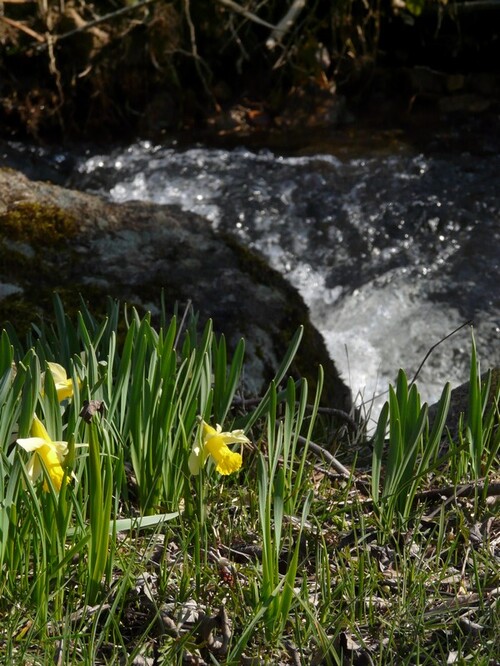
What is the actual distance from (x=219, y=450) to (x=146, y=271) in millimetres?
1962

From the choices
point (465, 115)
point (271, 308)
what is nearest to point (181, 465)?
point (271, 308)

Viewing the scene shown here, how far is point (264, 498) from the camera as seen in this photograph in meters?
1.70

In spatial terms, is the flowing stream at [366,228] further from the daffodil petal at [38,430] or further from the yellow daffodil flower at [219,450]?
the daffodil petal at [38,430]

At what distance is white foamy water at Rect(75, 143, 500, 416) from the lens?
4.97 metres

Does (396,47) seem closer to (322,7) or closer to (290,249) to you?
(322,7)

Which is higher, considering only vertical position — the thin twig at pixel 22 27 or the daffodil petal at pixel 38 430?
the thin twig at pixel 22 27

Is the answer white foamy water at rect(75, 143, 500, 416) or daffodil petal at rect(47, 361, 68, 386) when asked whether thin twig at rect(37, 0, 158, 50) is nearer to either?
white foamy water at rect(75, 143, 500, 416)

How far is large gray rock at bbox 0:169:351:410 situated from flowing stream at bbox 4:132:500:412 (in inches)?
37.0

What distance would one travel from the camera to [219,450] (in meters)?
1.76

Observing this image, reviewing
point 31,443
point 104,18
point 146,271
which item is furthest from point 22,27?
point 31,443

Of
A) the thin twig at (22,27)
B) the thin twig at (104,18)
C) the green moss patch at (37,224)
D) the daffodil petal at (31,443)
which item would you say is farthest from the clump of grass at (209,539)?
the thin twig at (22,27)

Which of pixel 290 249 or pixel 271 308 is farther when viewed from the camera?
pixel 290 249

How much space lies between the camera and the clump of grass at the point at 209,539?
1630mm

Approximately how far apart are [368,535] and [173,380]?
0.54m
